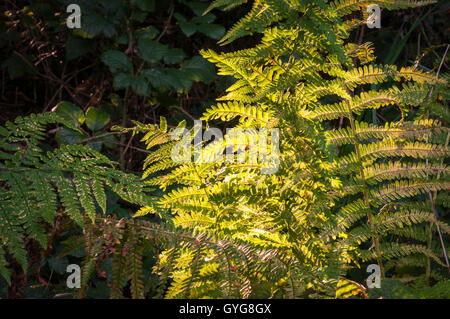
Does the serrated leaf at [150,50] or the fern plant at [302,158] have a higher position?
the serrated leaf at [150,50]

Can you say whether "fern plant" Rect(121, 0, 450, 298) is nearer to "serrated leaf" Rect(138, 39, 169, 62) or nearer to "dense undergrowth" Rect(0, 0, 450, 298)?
"dense undergrowth" Rect(0, 0, 450, 298)

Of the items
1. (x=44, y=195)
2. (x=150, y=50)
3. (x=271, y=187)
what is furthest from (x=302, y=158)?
(x=150, y=50)

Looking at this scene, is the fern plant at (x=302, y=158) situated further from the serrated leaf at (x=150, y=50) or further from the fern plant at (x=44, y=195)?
the serrated leaf at (x=150, y=50)

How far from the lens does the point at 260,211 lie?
38.1 inches

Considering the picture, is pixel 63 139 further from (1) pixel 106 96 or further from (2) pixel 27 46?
(2) pixel 27 46

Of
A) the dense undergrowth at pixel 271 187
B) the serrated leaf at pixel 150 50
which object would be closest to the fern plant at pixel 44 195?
the dense undergrowth at pixel 271 187

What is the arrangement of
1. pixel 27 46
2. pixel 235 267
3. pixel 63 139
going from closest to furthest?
1. pixel 235 267
2. pixel 63 139
3. pixel 27 46

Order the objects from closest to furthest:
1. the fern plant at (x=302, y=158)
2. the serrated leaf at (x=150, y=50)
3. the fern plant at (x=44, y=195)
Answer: the fern plant at (x=44, y=195) < the fern plant at (x=302, y=158) < the serrated leaf at (x=150, y=50)

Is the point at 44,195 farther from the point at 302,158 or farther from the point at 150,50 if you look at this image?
the point at 150,50

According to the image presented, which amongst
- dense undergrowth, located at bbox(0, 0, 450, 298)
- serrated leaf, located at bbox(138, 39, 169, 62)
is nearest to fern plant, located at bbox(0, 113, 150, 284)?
dense undergrowth, located at bbox(0, 0, 450, 298)

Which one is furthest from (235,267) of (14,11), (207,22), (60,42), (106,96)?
(14,11)

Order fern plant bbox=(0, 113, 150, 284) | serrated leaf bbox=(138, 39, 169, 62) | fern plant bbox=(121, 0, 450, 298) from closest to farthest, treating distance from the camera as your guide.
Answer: fern plant bbox=(0, 113, 150, 284) < fern plant bbox=(121, 0, 450, 298) < serrated leaf bbox=(138, 39, 169, 62)
